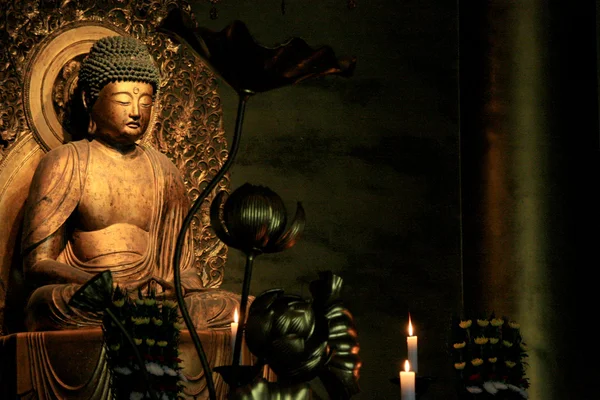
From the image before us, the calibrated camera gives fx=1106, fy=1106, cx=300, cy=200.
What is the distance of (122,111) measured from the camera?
4379 mm

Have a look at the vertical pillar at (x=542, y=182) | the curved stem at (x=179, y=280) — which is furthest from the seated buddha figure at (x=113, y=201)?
the curved stem at (x=179, y=280)

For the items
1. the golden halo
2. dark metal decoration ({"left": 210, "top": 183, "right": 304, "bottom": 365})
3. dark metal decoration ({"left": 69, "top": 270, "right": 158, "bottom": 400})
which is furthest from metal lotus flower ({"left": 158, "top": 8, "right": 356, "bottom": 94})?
the golden halo

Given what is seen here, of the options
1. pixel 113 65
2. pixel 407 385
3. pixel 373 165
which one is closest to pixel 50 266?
pixel 113 65

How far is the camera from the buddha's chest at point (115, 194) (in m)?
4.34

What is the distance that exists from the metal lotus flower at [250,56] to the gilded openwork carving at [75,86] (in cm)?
327

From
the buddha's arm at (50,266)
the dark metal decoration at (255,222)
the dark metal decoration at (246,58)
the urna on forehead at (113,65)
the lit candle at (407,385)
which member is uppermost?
the urna on forehead at (113,65)

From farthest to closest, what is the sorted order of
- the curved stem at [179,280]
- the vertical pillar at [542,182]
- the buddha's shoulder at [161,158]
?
the vertical pillar at [542,182]
the buddha's shoulder at [161,158]
the curved stem at [179,280]

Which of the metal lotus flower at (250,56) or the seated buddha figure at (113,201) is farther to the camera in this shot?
the seated buddha figure at (113,201)

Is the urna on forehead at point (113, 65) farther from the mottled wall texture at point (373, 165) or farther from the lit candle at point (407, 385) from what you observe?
the lit candle at point (407, 385)

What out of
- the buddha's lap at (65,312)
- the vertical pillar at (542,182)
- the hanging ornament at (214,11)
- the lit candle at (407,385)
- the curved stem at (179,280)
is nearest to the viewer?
the curved stem at (179,280)

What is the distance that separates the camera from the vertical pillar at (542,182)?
186 inches

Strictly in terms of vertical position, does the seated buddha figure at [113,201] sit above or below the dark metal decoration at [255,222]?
above

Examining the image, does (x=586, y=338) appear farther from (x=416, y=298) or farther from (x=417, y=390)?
(x=417, y=390)

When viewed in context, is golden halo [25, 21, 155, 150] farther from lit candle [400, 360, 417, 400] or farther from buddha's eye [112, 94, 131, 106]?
lit candle [400, 360, 417, 400]
